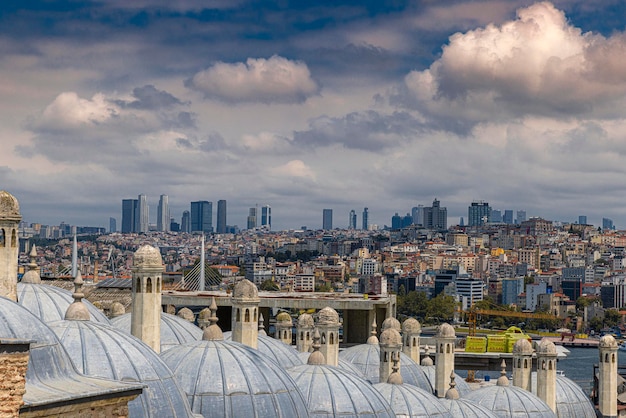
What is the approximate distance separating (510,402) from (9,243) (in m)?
10.6

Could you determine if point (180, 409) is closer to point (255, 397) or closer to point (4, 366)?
point (255, 397)

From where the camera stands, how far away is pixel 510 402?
20.9 metres

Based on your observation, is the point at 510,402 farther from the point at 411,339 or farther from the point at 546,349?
the point at 411,339

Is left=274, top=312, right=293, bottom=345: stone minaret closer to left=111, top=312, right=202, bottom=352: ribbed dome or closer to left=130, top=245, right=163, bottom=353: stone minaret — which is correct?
left=111, top=312, right=202, bottom=352: ribbed dome

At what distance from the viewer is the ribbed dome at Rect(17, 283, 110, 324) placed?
49.6 ft

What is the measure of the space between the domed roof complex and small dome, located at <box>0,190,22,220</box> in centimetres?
275

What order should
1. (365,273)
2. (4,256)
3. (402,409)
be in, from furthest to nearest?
(365,273), (402,409), (4,256)

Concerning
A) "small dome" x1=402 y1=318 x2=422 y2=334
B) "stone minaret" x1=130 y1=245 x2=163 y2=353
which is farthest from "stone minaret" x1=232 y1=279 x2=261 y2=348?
"small dome" x1=402 y1=318 x2=422 y2=334

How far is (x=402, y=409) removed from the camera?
17.0 metres

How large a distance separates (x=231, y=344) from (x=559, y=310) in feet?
353

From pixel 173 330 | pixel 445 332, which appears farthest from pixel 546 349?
pixel 173 330

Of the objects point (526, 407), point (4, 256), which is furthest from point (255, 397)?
point (526, 407)

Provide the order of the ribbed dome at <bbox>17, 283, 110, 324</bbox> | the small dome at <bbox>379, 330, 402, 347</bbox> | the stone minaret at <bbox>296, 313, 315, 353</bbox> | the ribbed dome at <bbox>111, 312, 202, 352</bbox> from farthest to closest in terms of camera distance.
A: the stone minaret at <bbox>296, 313, 315, 353</bbox> < the small dome at <bbox>379, 330, 402, 347</bbox> < the ribbed dome at <bbox>111, 312, 202, 352</bbox> < the ribbed dome at <bbox>17, 283, 110, 324</bbox>

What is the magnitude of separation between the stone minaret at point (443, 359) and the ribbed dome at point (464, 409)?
5.03ft
